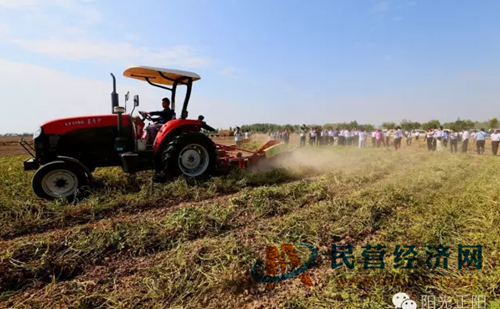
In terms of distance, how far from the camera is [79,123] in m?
5.31

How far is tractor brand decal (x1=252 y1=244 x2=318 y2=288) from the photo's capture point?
2.70 metres

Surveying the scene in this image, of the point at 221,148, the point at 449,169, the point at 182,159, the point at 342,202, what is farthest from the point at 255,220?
the point at 449,169

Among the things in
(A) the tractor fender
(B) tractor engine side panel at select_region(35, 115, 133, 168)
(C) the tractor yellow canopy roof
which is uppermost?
(C) the tractor yellow canopy roof

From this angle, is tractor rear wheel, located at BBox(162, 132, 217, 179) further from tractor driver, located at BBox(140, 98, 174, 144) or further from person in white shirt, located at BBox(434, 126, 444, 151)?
person in white shirt, located at BBox(434, 126, 444, 151)

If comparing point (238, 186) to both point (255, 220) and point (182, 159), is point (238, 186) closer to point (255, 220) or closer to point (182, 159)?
point (182, 159)

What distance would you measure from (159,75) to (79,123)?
180cm

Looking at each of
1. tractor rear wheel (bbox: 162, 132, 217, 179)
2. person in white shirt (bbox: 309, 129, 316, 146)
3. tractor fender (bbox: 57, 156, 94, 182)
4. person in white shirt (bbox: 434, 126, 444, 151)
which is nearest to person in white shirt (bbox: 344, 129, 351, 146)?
person in white shirt (bbox: 309, 129, 316, 146)

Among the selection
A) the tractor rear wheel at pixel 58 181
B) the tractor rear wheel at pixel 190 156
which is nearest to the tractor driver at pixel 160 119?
the tractor rear wheel at pixel 190 156

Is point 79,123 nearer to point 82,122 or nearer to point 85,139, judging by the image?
point 82,122

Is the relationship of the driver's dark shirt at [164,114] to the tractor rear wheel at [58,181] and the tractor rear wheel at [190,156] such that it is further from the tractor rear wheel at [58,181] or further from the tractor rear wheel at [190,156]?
the tractor rear wheel at [58,181]

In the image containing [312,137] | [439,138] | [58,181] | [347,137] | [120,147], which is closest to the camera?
[58,181]

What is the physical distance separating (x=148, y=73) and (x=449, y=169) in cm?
787

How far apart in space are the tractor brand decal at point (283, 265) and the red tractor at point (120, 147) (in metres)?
3.22

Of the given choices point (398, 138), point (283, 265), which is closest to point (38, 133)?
point (283, 265)
